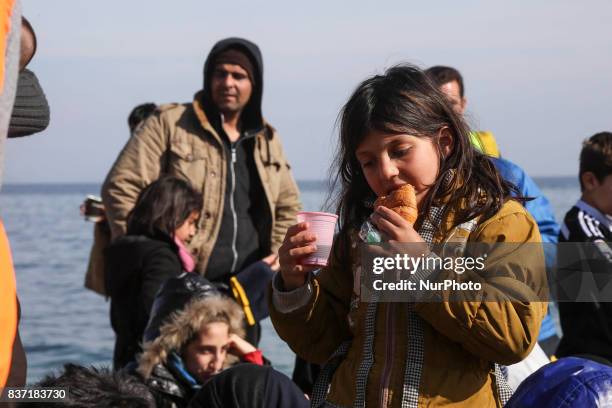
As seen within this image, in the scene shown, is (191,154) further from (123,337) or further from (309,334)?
(309,334)

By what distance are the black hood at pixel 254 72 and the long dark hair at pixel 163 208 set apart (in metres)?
0.82

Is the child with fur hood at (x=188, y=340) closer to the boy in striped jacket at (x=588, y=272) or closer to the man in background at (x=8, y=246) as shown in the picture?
the boy in striped jacket at (x=588, y=272)

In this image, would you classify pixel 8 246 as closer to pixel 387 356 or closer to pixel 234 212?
pixel 387 356

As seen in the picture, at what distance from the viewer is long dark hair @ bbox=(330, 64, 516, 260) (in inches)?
112

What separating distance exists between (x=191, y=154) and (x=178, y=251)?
687mm

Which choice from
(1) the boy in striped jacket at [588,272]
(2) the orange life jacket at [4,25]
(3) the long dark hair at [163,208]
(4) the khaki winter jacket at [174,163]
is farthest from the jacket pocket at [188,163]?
(2) the orange life jacket at [4,25]

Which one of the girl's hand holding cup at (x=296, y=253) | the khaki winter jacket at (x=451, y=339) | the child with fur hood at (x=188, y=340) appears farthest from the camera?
the child with fur hood at (x=188, y=340)

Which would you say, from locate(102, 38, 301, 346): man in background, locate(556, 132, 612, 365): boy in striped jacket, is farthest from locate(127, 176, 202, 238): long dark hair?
locate(556, 132, 612, 365): boy in striped jacket

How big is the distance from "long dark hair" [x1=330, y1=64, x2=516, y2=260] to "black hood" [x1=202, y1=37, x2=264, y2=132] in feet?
9.81

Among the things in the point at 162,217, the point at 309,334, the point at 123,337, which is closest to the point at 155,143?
the point at 162,217

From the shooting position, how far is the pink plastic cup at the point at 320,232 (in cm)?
287

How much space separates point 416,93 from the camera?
295cm

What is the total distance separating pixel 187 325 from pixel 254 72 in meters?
1.97

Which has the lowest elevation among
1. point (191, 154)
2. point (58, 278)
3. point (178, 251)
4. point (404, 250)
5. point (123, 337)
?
point (58, 278)
